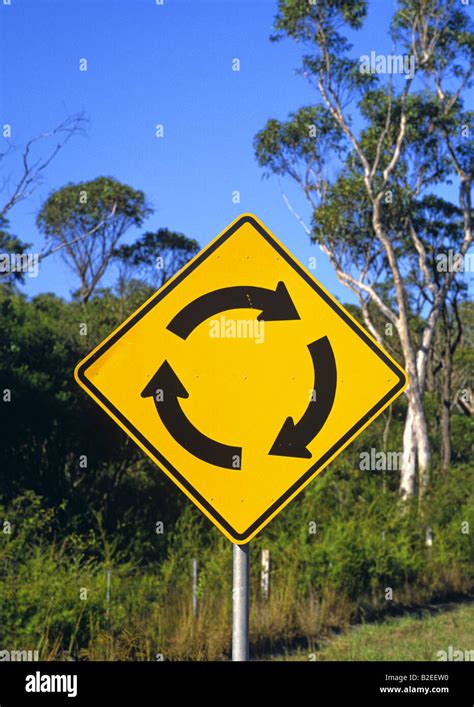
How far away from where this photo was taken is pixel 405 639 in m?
10.6

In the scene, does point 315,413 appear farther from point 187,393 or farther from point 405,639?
point 405,639

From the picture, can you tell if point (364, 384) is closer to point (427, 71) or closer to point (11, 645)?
point (11, 645)

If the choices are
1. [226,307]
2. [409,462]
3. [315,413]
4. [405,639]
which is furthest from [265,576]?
[409,462]

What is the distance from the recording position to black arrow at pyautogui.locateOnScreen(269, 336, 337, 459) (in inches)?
139

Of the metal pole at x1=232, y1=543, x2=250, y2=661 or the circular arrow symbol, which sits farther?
the circular arrow symbol

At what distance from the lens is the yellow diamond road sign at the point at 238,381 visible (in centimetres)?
350

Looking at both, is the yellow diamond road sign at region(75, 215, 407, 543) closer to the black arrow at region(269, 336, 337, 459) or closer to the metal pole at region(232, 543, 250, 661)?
the black arrow at region(269, 336, 337, 459)

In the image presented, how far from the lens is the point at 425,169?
25.9 m

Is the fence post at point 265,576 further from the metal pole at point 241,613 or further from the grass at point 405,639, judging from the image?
the metal pole at point 241,613

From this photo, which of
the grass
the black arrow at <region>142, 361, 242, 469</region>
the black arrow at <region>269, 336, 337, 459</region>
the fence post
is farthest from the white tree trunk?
the black arrow at <region>142, 361, 242, 469</region>

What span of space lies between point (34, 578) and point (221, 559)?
9.66 feet

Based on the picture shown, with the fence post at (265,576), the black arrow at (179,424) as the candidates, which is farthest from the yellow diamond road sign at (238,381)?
the fence post at (265,576)

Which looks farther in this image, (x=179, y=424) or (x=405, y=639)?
(x=405, y=639)

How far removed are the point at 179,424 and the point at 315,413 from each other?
0.54 meters
